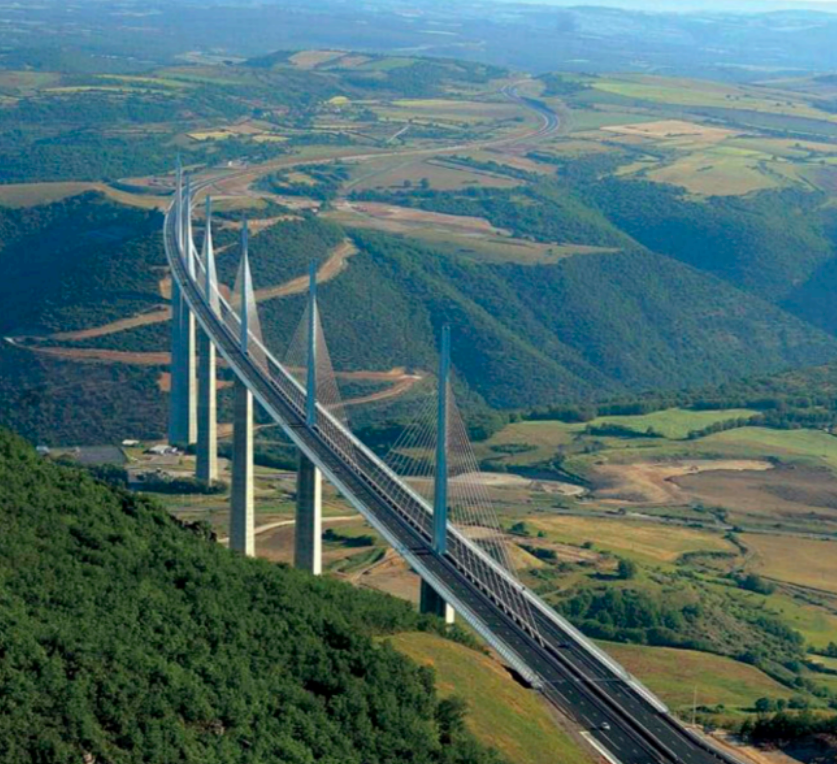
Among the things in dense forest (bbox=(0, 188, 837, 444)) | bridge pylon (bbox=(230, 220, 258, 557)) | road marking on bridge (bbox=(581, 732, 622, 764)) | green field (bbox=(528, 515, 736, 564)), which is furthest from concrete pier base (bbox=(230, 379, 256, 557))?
road marking on bridge (bbox=(581, 732, 622, 764))

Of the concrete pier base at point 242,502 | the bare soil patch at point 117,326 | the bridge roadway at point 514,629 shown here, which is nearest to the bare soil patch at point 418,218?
the bare soil patch at point 117,326

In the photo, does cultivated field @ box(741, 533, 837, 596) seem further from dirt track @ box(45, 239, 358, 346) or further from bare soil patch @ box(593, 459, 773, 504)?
dirt track @ box(45, 239, 358, 346)

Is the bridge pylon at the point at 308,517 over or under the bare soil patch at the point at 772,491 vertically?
over

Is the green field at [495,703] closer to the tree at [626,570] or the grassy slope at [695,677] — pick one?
the grassy slope at [695,677]

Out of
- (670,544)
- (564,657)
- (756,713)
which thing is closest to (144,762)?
(564,657)

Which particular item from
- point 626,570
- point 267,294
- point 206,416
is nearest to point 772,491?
point 626,570

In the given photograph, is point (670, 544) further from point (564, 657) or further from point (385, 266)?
point (385, 266)

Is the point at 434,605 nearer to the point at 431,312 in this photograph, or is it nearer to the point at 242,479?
the point at 242,479
